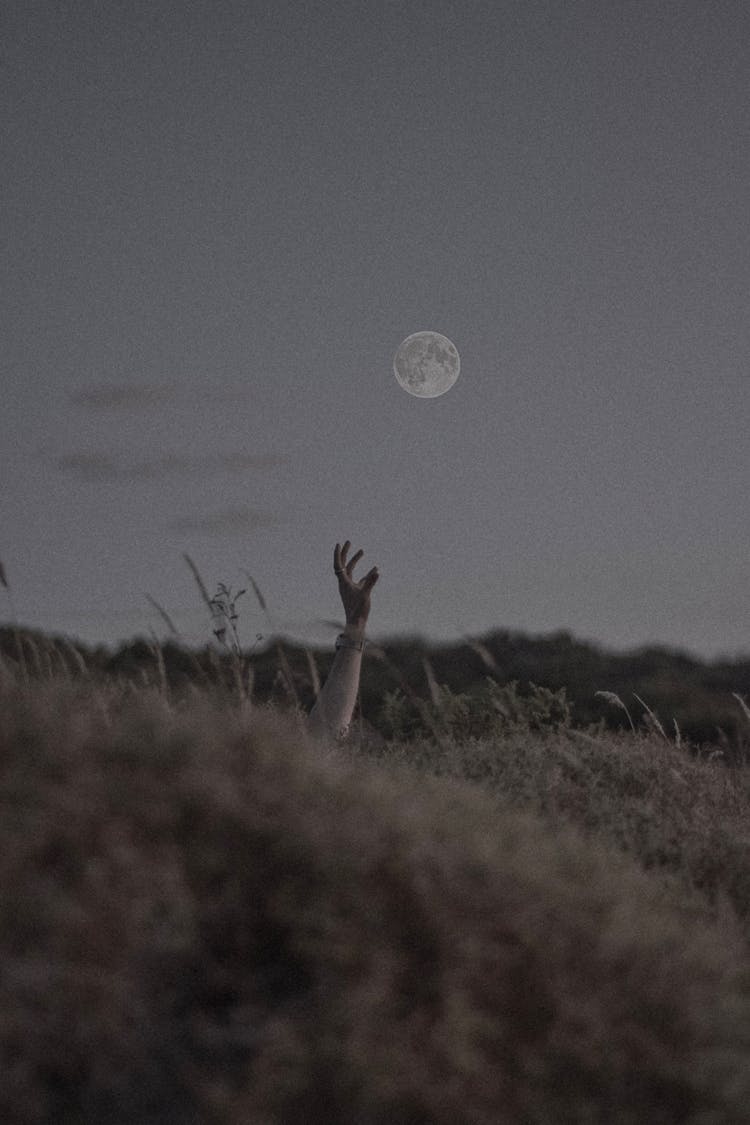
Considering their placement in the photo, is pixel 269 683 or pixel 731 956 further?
pixel 269 683

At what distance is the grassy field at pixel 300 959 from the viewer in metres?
2.43

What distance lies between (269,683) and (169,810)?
14.8 m

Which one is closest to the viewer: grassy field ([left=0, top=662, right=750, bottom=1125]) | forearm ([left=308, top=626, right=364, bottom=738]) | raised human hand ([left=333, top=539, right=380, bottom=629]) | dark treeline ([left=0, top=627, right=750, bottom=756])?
grassy field ([left=0, top=662, right=750, bottom=1125])

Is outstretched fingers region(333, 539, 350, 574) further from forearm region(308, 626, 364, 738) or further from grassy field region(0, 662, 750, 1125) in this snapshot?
grassy field region(0, 662, 750, 1125)

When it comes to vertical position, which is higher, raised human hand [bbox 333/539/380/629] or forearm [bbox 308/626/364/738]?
raised human hand [bbox 333/539/380/629]

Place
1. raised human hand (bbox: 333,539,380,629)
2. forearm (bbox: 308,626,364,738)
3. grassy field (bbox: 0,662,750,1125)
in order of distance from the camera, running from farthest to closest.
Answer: raised human hand (bbox: 333,539,380,629)
forearm (bbox: 308,626,364,738)
grassy field (bbox: 0,662,750,1125)

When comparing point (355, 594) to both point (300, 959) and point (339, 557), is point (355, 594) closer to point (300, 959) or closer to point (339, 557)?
point (339, 557)

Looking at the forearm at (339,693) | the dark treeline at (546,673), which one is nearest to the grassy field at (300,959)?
the forearm at (339,693)

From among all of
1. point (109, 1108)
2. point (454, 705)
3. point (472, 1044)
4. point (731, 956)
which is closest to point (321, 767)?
point (472, 1044)

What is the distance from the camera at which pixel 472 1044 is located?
8.77 feet

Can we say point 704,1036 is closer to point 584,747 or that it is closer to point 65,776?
point 65,776

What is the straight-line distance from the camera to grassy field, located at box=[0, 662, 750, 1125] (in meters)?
2.43

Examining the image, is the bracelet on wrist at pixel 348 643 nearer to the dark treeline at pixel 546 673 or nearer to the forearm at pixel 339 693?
the forearm at pixel 339 693

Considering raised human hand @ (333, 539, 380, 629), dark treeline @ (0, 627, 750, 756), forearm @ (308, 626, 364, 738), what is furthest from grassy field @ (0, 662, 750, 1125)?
dark treeline @ (0, 627, 750, 756)
